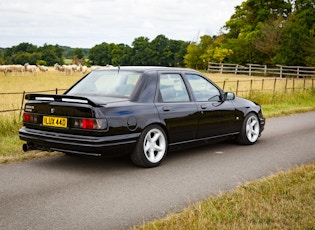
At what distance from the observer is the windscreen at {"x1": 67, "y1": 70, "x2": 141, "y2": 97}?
22.7 ft

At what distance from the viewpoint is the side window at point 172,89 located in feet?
23.5

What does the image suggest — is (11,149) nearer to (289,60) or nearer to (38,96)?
(38,96)

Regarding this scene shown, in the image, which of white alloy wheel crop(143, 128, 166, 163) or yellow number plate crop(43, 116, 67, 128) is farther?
white alloy wheel crop(143, 128, 166, 163)

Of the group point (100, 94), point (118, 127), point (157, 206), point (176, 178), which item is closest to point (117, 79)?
point (100, 94)

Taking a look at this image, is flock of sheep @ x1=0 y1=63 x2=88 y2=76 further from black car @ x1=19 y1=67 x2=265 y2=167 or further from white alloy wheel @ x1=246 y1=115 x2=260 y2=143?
black car @ x1=19 y1=67 x2=265 y2=167

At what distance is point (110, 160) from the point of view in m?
7.36

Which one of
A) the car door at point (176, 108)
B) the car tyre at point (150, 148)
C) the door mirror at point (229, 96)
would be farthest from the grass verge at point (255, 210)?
the door mirror at point (229, 96)

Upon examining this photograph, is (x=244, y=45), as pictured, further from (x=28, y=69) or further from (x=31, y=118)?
(x=31, y=118)

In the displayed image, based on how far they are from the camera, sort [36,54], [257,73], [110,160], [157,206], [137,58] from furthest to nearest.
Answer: [137,58]
[36,54]
[257,73]
[110,160]
[157,206]

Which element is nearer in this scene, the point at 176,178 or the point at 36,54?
the point at 176,178

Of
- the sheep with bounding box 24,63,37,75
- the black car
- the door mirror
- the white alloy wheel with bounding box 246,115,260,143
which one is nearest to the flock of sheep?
the sheep with bounding box 24,63,37,75

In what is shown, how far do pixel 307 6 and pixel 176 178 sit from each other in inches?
2634

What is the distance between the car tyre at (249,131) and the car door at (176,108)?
155 cm

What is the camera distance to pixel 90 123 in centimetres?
619
